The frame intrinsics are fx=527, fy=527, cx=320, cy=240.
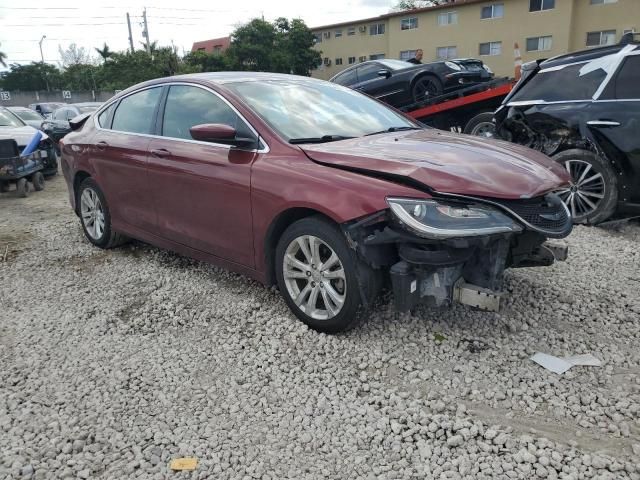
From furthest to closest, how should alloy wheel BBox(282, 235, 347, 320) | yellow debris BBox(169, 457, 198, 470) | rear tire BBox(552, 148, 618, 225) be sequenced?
rear tire BBox(552, 148, 618, 225) < alloy wheel BBox(282, 235, 347, 320) < yellow debris BBox(169, 457, 198, 470)

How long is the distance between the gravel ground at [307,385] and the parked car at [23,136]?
6047mm

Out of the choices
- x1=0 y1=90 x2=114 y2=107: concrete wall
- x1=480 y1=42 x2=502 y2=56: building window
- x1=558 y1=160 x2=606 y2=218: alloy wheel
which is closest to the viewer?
x1=558 y1=160 x2=606 y2=218: alloy wheel

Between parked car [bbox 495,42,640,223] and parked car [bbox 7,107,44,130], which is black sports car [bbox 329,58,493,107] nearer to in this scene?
parked car [bbox 495,42,640,223]

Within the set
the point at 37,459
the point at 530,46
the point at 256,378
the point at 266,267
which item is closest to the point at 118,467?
the point at 37,459

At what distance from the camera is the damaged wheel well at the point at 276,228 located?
3.39 m

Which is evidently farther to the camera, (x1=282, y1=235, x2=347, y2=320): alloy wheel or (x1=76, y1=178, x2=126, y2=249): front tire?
(x1=76, y1=178, x2=126, y2=249): front tire

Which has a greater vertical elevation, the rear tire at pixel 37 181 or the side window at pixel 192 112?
the side window at pixel 192 112

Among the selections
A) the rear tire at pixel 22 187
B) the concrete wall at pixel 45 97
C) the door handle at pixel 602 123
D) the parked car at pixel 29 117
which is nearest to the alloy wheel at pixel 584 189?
the door handle at pixel 602 123

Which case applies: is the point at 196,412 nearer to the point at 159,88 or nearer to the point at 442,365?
the point at 442,365

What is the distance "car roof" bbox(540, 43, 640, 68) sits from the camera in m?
5.45

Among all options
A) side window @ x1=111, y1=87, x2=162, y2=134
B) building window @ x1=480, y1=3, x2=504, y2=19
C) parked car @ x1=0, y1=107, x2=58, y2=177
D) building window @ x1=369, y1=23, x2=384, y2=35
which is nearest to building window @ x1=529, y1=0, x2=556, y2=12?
building window @ x1=480, y1=3, x2=504, y2=19

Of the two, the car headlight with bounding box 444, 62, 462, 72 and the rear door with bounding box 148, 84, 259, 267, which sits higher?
the car headlight with bounding box 444, 62, 462, 72

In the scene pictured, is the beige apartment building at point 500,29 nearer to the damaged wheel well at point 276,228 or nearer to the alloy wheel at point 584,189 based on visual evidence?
the alloy wheel at point 584,189

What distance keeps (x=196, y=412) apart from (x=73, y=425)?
0.60 meters
